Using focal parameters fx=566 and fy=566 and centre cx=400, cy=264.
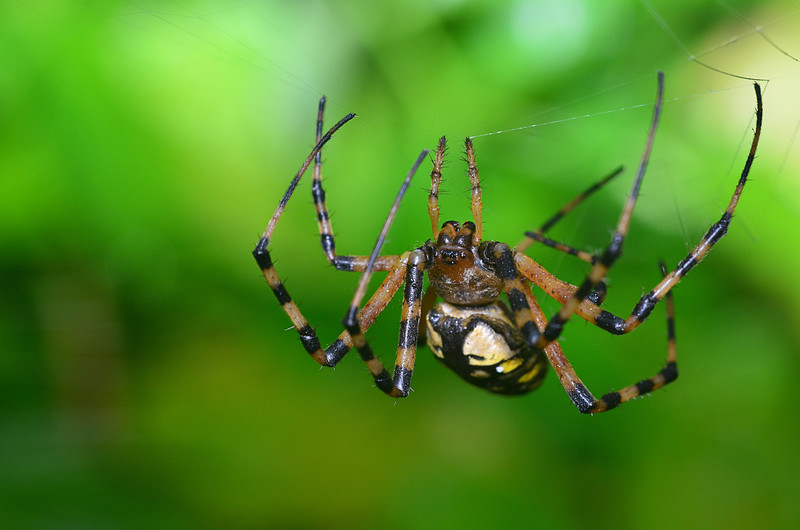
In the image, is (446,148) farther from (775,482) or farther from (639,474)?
(775,482)

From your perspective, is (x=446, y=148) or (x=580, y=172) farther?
(x=580, y=172)

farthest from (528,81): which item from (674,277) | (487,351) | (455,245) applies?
(487,351)

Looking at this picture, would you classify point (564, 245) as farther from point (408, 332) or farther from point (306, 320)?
point (306, 320)

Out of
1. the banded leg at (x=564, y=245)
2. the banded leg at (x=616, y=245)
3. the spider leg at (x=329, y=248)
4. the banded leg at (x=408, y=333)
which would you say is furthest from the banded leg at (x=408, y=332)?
the banded leg at (x=616, y=245)

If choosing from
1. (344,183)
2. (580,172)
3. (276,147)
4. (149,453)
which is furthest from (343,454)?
(580,172)

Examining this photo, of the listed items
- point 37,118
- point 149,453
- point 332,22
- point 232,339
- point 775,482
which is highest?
point 332,22

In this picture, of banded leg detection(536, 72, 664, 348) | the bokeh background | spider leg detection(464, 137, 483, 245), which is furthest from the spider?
the bokeh background

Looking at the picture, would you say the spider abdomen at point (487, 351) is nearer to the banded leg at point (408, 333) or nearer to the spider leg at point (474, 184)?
the banded leg at point (408, 333)

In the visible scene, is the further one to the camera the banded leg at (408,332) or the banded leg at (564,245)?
the banded leg at (564,245)
